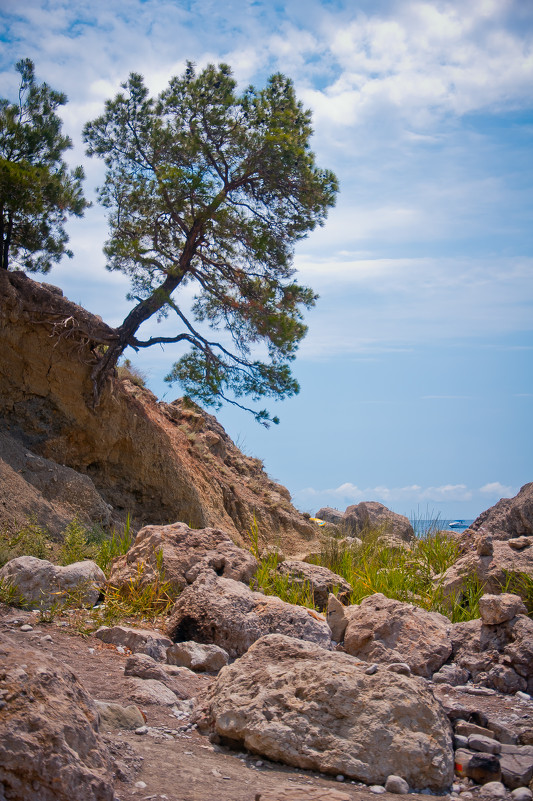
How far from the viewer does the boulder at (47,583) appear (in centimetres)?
668

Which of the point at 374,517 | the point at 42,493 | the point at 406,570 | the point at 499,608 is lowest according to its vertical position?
the point at 499,608

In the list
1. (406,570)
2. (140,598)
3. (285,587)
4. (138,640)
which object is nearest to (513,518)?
(406,570)

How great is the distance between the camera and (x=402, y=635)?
661 centimetres

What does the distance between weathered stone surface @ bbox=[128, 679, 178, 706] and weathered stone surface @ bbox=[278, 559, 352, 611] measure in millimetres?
3797

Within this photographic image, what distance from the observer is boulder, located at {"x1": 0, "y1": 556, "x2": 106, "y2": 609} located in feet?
21.9

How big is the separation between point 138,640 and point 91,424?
8946mm

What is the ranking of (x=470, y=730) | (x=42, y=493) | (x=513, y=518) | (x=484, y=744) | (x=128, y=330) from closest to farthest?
1. (x=484, y=744)
2. (x=470, y=730)
3. (x=513, y=518)
4. (x=42, y=493)
5. (x=128, y=330)

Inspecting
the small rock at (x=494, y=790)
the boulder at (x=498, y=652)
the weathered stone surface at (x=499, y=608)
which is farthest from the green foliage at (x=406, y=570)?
the small rock at (x=494, y=790)

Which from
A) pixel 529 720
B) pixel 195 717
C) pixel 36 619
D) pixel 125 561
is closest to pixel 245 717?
pixel 195 717

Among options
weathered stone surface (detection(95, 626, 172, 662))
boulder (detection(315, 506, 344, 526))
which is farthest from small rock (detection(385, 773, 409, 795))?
boulder (detection(315, 506, 344, 526))

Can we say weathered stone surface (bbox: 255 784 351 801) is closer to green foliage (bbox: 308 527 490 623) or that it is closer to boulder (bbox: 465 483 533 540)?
green foliage (bbox: 308 527 490 623)

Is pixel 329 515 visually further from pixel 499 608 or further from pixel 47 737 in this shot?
pixel 47 737

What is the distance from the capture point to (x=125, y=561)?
7930 mm

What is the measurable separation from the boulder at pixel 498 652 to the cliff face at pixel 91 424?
7.80 meters
